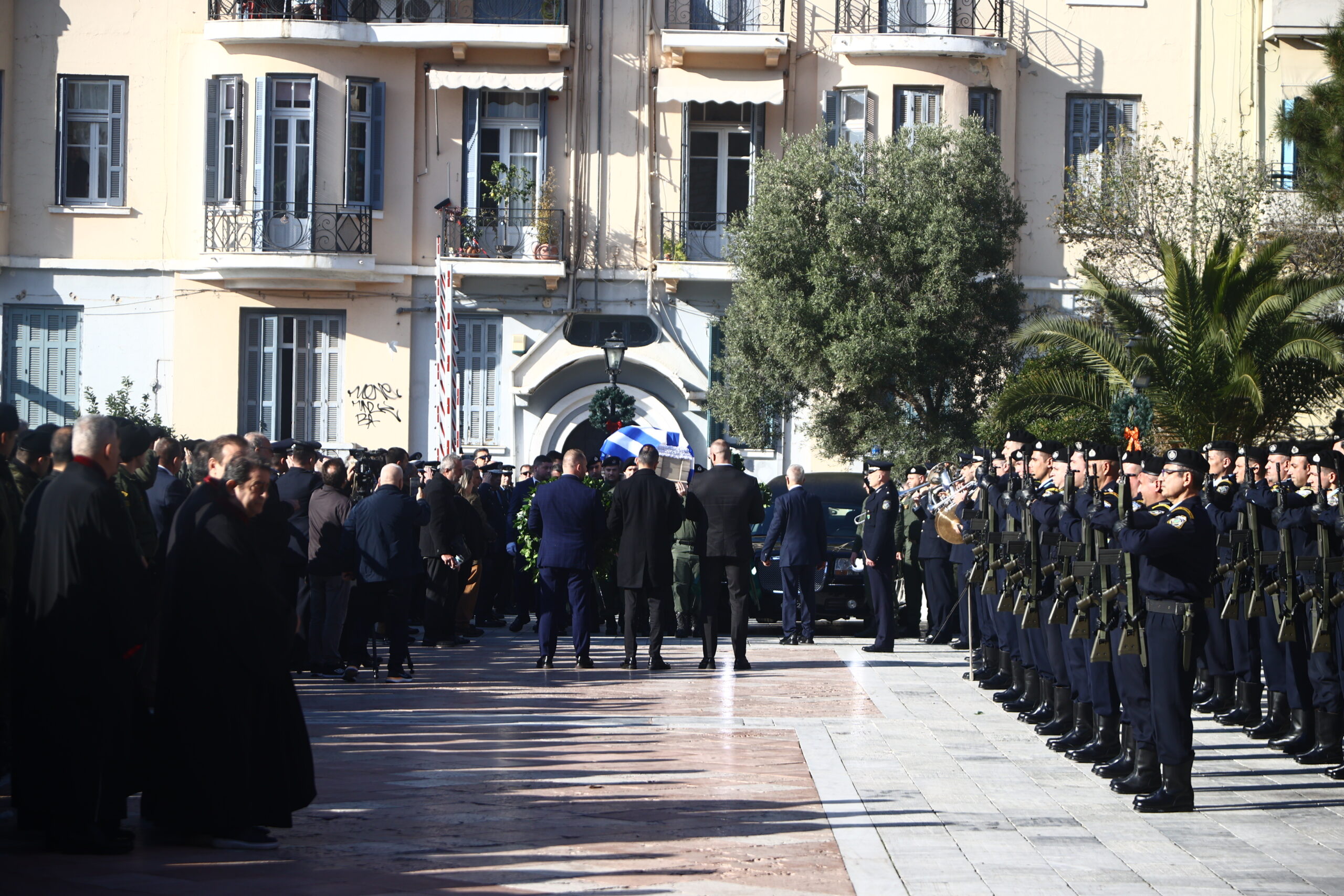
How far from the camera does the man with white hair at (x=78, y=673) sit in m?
7.34

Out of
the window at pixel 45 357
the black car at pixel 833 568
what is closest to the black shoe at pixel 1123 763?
the black car at pixel 833 568

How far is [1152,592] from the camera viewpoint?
9.09 meters

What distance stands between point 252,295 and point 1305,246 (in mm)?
16604

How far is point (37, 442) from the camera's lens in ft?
→ 32.3

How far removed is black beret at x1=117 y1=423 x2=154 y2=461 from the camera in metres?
9.97

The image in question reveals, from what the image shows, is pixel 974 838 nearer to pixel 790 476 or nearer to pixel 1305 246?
Answer: pixel 790 476

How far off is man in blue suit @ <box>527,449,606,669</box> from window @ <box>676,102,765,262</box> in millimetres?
13045

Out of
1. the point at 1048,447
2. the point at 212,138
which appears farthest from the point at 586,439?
the point at 1048,447

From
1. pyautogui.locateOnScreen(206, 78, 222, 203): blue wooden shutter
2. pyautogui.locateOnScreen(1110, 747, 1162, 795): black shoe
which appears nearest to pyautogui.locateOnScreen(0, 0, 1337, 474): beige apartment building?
pyautogui.locateOnScreen(206, 78, 222, 203): blue wooden shutter

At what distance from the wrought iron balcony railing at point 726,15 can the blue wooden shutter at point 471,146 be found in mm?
3452

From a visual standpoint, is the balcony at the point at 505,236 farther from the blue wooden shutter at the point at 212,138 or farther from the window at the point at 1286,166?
the window at the point at 1286,166

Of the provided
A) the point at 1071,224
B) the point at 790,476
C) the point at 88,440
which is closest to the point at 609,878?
the point at 88,440

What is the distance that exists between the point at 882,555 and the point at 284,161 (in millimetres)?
14086

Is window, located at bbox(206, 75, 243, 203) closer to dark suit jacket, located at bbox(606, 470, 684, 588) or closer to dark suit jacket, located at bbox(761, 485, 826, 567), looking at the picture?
dark suit jacket, located at bbox(761, 485, 826, 567)
